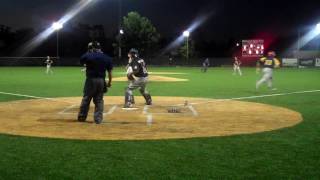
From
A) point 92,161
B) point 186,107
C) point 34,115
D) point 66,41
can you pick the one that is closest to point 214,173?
point 92,161

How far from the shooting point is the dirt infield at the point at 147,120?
10657 millimetres

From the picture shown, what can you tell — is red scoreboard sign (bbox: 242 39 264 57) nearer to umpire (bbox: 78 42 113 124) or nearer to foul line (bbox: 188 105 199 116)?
foul line (bbox: 188 105 199 116)

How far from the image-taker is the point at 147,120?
1283 centimetres

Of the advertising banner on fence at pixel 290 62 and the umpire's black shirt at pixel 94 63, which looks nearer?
the umpire's black shirt at pixel 94 63

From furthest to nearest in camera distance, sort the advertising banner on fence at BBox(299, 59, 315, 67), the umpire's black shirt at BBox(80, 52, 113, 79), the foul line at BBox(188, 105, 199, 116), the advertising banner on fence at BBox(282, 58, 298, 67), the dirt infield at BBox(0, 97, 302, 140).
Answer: the advertising banner on fence at BBox(282, 58, 298, 67)
the advertising banner on fence at BBox(299, 59, 315, 67)
the foul line at BBox(188, 105, 199, 116)
the umpire's black shirt at BBox(80, 52, 113, 79)
the dirt infield at BBox(0, 97, 302, 140)

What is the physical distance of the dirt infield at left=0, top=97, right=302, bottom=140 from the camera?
10.7 meters

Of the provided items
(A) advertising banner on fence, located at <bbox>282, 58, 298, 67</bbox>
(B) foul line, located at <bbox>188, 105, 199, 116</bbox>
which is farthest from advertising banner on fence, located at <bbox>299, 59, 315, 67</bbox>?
(B) foul line, located at <bbox>188, 105, 199, 116</bbox>

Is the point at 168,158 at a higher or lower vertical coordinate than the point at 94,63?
lower

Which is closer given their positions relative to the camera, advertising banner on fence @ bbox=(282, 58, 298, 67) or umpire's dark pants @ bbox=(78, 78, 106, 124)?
umpire's dark pants @ bbox=(78, 78, 106, 124)

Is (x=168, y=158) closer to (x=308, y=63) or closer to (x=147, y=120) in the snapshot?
(x=147, y=120)

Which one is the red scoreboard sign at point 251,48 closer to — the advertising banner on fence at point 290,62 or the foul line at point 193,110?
the advertising banner on fence at point 290,62

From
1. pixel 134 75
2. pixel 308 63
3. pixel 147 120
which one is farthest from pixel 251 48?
pixel 147 120

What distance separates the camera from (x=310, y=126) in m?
11.8

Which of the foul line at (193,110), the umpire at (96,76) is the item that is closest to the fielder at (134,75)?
the foul line at (193,110)
